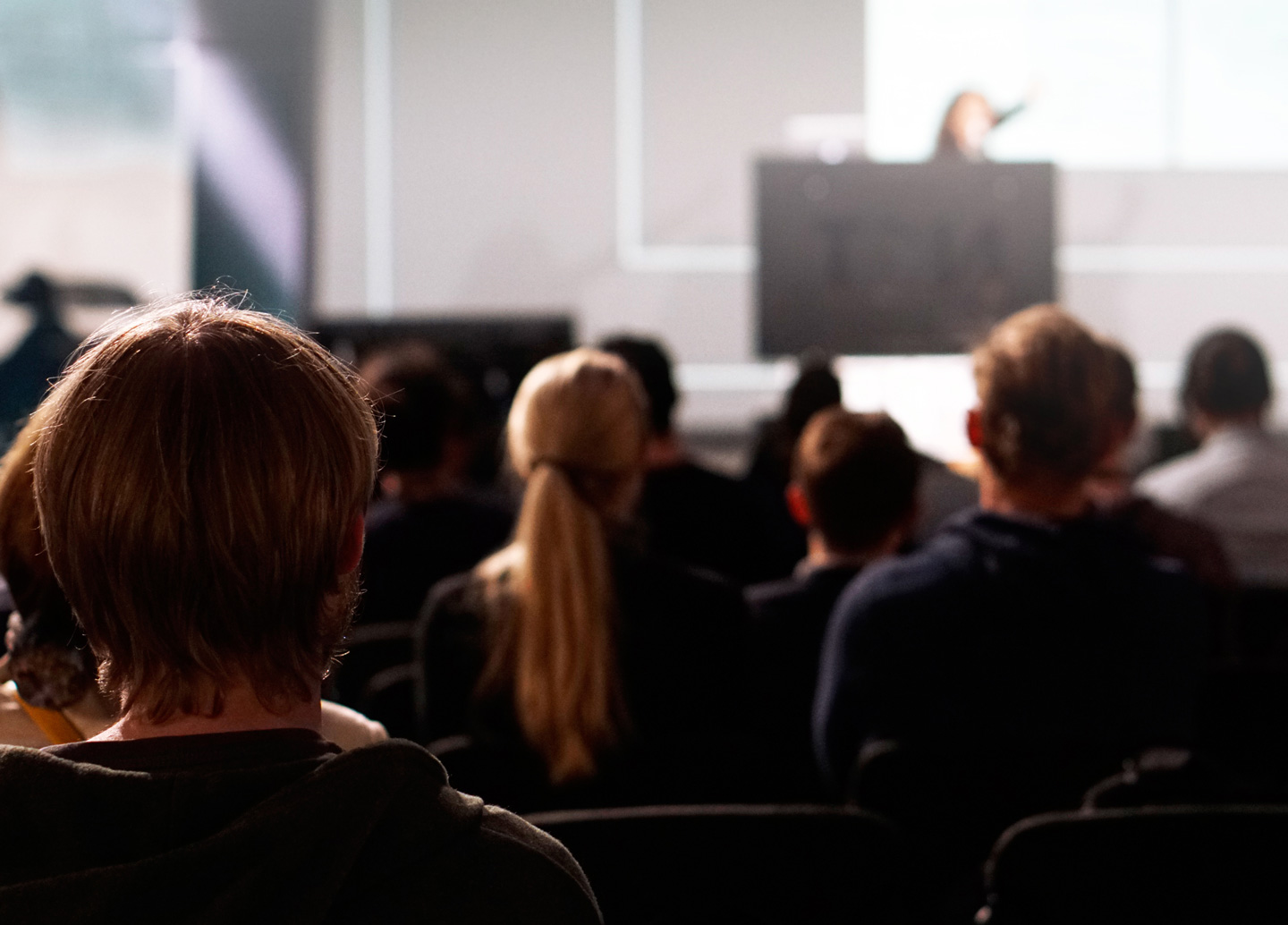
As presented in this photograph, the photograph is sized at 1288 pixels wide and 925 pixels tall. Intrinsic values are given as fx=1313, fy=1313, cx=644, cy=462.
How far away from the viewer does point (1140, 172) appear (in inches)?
243

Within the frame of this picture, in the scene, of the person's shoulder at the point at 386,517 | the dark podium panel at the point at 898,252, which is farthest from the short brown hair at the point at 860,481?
the dark podium panel at the point at 898,252

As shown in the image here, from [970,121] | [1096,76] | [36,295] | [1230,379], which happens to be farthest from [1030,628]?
[36,295]

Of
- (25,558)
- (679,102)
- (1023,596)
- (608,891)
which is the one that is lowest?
(608,891)

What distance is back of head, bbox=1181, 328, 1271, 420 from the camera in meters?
3.63

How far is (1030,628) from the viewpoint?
175 centimetres

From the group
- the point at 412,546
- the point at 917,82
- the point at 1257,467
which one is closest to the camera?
the point at 412,546

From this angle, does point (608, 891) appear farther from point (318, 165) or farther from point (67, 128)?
point (67, 128)

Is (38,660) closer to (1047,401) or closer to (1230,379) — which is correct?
(1047,401)

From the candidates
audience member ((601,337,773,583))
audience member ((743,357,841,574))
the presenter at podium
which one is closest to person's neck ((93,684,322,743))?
audience member ((601,337,773,583))

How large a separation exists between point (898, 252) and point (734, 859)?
10.5ft

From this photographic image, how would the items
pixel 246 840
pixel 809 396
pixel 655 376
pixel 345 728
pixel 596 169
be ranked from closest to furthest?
pixel 246 840, pixel 345 728, pixel 655 376, pixel 809 396, pixel 596 169

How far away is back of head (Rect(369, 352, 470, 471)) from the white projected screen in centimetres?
378

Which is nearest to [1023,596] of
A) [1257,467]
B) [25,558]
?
[25,558]

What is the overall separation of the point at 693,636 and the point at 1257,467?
7.33 ft
